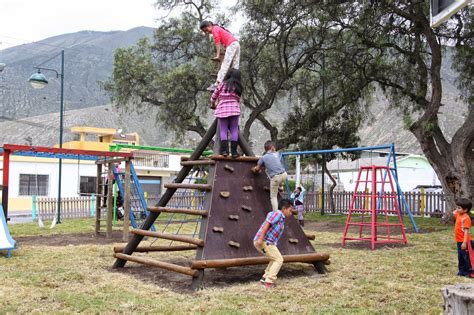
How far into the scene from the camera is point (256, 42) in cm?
2342

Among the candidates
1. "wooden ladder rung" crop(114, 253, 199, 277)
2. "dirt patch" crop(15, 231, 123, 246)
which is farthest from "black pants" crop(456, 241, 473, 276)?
"dirt patch" crop(15, 231, 123, 246)

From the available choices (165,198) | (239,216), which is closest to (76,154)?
(165,198)

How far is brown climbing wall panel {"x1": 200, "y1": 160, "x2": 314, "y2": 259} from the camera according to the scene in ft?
23.7

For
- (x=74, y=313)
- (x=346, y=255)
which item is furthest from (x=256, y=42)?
(x=74, y=313)

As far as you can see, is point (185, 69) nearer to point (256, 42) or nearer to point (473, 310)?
point (256, 42)

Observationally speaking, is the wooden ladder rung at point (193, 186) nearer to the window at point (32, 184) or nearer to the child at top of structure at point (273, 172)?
the child at top of structure at point (273, 172)

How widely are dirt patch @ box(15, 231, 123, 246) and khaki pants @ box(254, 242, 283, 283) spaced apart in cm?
674

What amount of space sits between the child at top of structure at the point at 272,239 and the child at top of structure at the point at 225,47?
2.25 metres

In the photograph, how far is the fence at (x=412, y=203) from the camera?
75.7ft

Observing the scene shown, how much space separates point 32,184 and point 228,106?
31.3 meters

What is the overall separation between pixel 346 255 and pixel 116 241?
20.2 ft

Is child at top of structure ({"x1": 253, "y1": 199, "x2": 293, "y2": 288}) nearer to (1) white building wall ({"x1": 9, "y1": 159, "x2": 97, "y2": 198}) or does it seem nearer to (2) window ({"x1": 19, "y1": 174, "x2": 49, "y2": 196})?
(1) white building wall ({"x1": 9, "y1": 159, "x2": 97, "y2": 198})

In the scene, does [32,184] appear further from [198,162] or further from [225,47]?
[225,47]

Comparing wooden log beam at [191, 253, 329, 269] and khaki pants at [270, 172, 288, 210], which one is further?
khaki pants at [270, 172, 288, 210]
